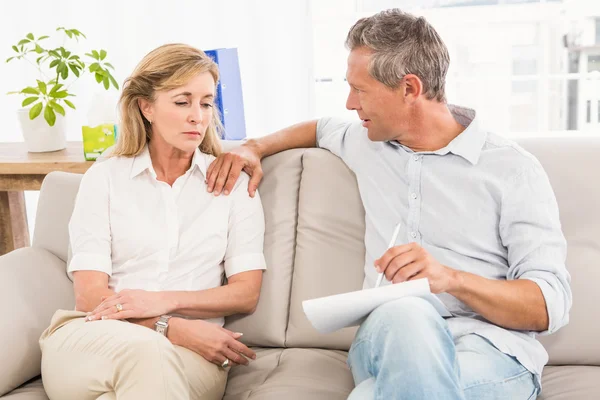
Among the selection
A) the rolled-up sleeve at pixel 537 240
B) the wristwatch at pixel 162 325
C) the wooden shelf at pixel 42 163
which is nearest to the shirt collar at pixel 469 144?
the rolled-up sleeve at pixel 537 240

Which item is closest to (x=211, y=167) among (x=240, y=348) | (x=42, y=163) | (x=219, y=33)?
(x=240, y=348)

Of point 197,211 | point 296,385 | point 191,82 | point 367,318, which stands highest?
point 191,82

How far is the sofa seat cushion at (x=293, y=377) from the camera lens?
5.18ft

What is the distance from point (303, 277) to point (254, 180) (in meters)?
0.29

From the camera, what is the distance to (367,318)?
139 centimetres

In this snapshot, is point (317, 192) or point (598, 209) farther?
point (317, 192)

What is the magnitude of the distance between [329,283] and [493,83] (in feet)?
6.51

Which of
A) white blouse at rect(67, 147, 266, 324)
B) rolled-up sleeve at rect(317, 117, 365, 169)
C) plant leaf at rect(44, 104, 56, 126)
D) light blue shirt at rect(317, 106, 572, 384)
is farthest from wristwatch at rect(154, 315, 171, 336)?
plant leaf at rect(44, 104, 56, 126)

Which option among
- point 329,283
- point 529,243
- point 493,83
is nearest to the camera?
point 529,243

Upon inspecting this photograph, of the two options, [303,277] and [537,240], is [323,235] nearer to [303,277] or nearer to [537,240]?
[303,277]

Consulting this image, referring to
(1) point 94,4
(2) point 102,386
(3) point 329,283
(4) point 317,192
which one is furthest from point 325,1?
(2) point 102,386

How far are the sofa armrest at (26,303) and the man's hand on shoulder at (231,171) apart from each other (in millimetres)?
492

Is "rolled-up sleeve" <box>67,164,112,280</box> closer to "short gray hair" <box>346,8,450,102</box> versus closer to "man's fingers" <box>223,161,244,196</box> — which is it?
"man's fingers" <box>223,161,244,196</box>

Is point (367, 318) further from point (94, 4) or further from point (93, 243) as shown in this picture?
point (94, 4)
